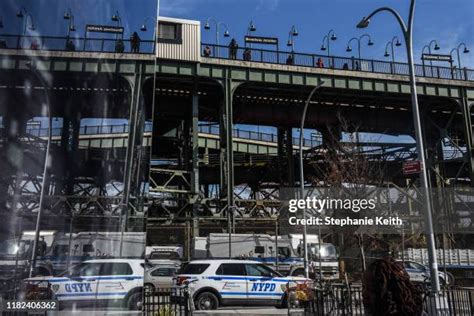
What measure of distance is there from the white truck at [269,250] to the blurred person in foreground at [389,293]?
2261 centimetres

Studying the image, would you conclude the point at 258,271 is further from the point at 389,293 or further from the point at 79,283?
the point at 79,283

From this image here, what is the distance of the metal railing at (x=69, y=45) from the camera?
0.93 m

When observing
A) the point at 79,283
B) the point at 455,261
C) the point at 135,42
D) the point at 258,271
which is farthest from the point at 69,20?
the point at 455,261

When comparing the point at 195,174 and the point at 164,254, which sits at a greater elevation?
the point at 195,174

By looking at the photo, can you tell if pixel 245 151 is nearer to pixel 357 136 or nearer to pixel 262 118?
pixel 262 118

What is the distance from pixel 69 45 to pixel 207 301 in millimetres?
15528

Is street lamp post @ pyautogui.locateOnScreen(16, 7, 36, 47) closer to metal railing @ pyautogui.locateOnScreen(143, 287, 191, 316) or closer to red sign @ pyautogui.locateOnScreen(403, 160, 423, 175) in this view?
metal railing @ pyautogui.locateOnScreen(143, 287, 191, 316)

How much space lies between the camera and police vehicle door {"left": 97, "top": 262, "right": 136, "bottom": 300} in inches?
57.5

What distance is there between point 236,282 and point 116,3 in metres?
15.1

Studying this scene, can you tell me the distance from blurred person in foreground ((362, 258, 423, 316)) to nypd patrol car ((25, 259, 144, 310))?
958 mm

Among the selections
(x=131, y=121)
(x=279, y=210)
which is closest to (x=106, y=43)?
(x=131, y=121)

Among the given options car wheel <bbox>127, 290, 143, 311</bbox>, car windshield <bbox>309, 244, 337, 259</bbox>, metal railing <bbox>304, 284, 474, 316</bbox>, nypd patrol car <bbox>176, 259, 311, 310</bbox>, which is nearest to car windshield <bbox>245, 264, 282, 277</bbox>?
nypd patrol car <bbox>176, 259, 311, 310</bbox>

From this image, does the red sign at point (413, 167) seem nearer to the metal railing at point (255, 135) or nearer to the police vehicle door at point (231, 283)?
the police vehicle door at point (231, 283)

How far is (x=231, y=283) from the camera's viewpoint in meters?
15.9
